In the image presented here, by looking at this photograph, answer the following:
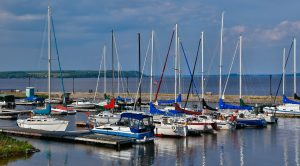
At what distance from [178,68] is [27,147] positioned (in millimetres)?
26120

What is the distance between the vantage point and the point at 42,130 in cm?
4631

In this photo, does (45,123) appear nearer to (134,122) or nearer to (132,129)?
(134,122)

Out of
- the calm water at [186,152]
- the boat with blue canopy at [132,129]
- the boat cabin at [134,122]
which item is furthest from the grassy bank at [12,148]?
the boat cabin at [134,122]

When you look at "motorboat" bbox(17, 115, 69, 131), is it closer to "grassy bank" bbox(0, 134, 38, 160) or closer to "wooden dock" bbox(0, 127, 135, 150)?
"wooden dock" bbox(0, 127, 135, 150)

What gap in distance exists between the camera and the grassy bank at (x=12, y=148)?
34.4 m

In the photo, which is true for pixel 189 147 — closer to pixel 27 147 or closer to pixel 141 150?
pixel 141 150

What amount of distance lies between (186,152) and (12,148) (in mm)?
13771

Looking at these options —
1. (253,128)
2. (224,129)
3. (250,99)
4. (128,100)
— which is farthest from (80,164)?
(250,99)

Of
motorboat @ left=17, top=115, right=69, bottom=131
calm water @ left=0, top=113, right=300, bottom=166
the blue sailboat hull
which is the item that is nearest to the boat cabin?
calm water @ left=0, top=113, right=300, bottom=166

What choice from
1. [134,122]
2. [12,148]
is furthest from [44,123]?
[12,148]

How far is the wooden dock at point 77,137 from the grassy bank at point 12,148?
5213mm

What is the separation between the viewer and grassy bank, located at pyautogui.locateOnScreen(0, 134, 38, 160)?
113 feet

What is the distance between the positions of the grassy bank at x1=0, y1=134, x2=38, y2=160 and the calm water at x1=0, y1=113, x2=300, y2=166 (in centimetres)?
77

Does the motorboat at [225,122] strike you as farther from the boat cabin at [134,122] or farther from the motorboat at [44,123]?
the motorboat at [44,123]
